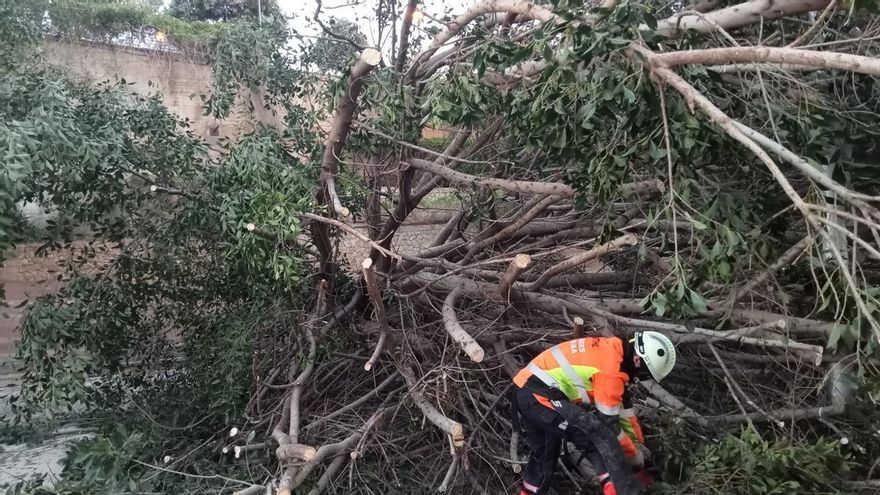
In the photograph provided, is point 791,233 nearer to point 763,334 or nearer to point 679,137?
point 763,334

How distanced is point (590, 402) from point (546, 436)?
1.06 ft

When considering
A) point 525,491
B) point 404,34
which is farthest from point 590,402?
point 404,34

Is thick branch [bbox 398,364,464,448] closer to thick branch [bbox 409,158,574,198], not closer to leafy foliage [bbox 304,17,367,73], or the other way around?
thick branch [bbox 409,158,574,198]

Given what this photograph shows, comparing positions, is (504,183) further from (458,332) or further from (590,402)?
(590,402)

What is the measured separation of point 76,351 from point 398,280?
8.20 ft

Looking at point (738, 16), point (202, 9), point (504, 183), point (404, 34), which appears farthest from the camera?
point (202, 9)

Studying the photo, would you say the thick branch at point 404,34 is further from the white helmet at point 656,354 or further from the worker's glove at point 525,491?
the worker's glove at point 525,491

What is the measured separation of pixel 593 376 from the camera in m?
3.36

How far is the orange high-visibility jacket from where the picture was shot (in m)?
3.27

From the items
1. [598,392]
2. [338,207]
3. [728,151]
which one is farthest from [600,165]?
[338,207]

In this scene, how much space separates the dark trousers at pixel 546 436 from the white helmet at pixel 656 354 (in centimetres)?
45

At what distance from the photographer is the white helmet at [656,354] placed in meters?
3.28

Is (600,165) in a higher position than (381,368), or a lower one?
higher

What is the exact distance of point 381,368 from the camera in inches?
189
